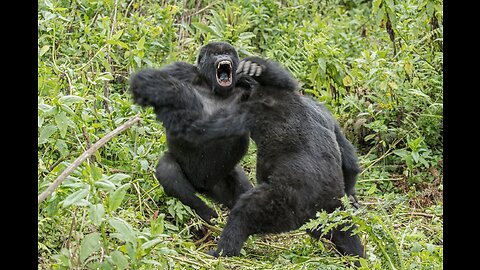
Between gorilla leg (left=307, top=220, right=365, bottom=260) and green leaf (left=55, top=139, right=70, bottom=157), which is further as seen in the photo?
gorilla leg (left=307, top=220, right=365, bottom=260)

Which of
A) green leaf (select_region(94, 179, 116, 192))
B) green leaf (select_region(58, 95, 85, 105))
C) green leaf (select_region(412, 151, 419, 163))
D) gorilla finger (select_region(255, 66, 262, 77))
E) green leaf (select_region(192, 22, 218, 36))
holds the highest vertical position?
gorilla finger (select_region(255, 66, 262, 77))

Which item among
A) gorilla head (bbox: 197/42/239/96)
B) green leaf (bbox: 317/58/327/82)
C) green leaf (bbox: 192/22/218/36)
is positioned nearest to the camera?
gorilla head (bbox: 197/42/239/96)

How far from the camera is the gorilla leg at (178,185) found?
436cm

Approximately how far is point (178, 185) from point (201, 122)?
0.44 metres

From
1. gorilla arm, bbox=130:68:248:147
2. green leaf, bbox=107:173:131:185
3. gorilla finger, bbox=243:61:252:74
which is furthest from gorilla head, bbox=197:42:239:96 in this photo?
green leaf, bbox=107:173:131:185

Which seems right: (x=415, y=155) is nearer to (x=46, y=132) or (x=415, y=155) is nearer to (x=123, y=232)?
(x=46, y=132)

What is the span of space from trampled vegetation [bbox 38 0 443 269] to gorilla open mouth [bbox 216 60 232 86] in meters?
0.47

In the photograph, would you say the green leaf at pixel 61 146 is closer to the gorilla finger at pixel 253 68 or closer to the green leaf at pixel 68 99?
the green leaf at pixel 68 99

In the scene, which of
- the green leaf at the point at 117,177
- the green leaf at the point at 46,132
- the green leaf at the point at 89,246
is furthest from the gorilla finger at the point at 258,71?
the green leaf at the point at 89,246

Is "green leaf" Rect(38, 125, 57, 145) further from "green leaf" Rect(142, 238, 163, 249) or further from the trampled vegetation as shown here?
"green leaf" Rect(142, 238, 163, 249)

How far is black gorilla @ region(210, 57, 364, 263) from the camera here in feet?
12.8
